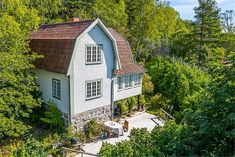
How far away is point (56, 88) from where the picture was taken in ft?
61.9

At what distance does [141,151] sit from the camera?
8.94 meters

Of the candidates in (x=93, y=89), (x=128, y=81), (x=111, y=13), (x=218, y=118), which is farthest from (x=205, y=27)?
(x=218, y=118)

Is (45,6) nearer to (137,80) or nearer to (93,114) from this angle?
(137,80)

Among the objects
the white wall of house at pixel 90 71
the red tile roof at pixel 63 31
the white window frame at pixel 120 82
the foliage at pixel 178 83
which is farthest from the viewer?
the foliage at pixel 178 83

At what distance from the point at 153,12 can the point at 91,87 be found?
23.0m

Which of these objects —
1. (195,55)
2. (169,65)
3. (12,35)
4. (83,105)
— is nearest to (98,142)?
(83,105)

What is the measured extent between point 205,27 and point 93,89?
2535cm

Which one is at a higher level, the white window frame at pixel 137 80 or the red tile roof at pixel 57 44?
the red tile roof at pixel 57 44

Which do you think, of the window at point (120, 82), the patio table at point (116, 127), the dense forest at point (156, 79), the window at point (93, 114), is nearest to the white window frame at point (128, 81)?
the window at point (120, 82)

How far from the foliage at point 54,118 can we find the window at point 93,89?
97.6 inches

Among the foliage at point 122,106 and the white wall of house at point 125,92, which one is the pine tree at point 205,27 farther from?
the foliage at point 122,106

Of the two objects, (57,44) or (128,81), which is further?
(128,81)

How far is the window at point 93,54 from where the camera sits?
60.6ft

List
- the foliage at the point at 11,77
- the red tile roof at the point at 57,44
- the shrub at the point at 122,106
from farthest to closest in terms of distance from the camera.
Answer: the shrub at the point at 122,106
the red tile roof at the point at 57,44
the foliage at the point at 11,77
